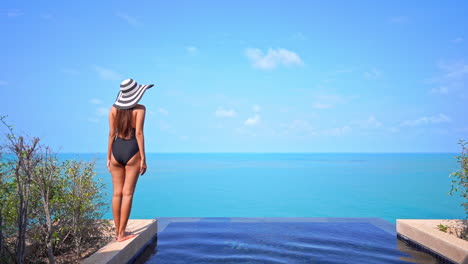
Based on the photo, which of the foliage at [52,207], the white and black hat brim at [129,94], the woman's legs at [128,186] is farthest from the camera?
the woman's legs at [128,186]

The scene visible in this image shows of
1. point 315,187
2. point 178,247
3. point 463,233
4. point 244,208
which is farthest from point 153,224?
point 315,187

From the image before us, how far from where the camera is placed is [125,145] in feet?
16.4

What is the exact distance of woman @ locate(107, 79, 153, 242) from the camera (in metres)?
4.98

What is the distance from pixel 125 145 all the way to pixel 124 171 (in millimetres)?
401

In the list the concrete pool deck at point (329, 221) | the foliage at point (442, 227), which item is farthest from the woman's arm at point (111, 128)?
the foliage at point (442, 227)

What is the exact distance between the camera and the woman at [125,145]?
16.4 feet

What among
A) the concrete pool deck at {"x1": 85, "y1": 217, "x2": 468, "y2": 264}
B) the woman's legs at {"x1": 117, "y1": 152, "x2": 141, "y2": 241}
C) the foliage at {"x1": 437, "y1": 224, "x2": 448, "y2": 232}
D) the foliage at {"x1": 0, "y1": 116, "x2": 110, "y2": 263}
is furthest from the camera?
the foliage at {"x1": 437, "y1": 224, "x2": 448, "y2": 232}

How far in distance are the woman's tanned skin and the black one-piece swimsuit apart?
0.05m

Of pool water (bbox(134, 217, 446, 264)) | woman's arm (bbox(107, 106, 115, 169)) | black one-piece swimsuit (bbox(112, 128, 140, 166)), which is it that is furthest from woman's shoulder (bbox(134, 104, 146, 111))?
pool water (bbox(134, 217, 446, 264))

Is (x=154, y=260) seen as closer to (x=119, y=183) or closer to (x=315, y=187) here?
(x=119, y=183)

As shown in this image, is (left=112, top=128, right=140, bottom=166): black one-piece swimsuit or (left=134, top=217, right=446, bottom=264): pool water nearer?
(left=112, top=128, right=140, bottom=166): black one-piece swimsuit

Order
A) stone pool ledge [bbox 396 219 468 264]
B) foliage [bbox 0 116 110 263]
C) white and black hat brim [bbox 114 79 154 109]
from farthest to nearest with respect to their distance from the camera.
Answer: white and black hat brim [bbox 114 79 154 109] < stone pool ledge [bbox 396 219 468 264] < foliage [bbox 0 116 110 263]

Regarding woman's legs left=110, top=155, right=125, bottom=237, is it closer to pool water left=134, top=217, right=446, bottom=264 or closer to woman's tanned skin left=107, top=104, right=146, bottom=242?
woman's tanned skin left=107, top=104, right=146, bottom=242

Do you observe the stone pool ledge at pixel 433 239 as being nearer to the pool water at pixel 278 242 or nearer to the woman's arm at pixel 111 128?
the pool water at pixel 278 242
